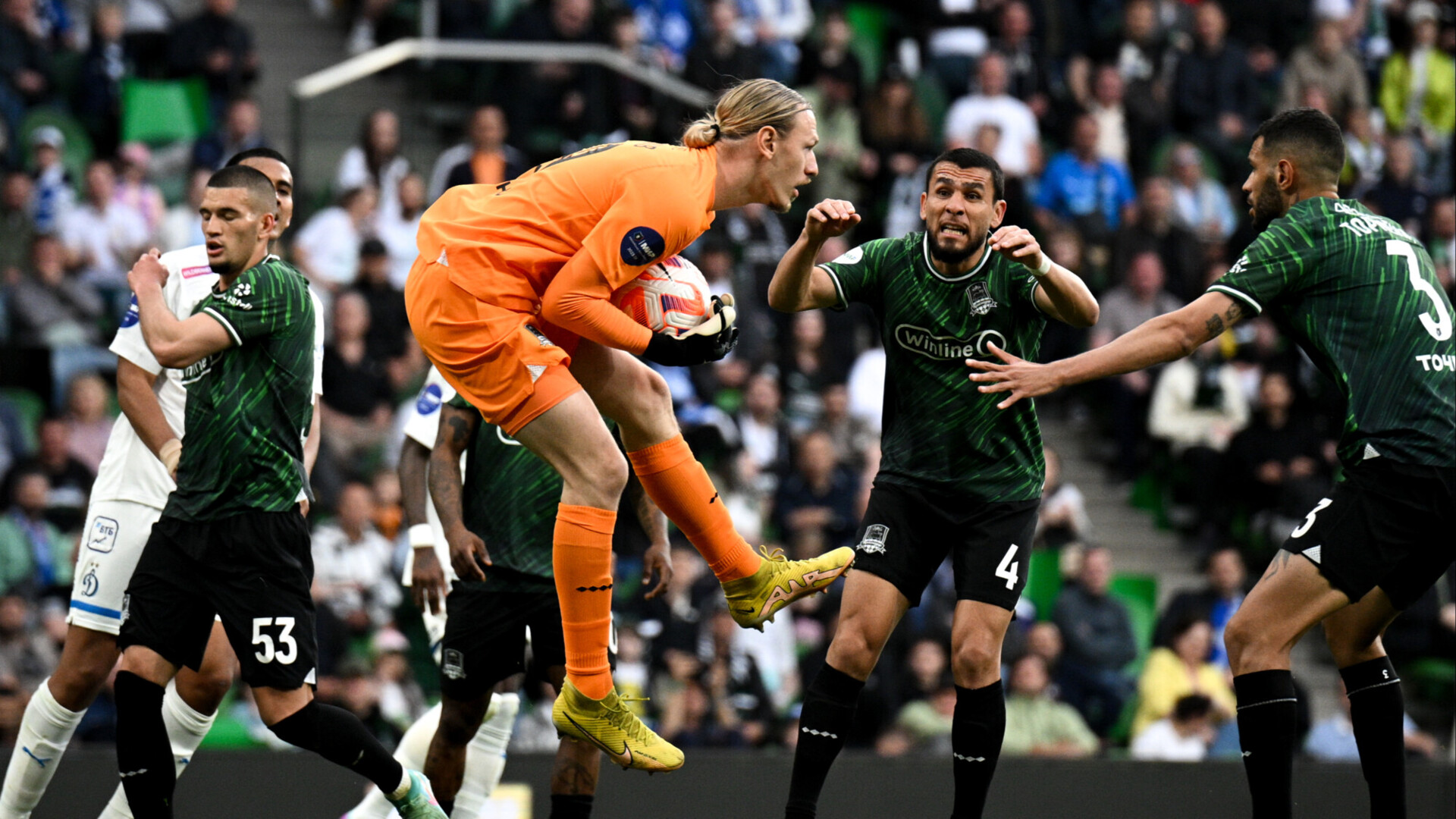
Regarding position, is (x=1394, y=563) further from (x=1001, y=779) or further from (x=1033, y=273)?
(x=1001, y=779)

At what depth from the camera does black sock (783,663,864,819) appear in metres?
6.14

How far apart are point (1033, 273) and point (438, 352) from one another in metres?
2.13

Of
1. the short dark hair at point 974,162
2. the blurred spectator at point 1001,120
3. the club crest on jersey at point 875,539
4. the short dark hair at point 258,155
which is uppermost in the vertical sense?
the blurred spectator at point 1001,120

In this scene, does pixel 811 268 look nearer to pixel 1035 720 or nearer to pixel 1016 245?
pixel 1016 245

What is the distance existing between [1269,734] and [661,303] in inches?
100

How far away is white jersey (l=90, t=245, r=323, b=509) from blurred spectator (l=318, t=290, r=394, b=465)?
4469 mm

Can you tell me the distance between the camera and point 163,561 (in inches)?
239

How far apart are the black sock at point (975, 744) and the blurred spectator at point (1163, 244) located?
25.7 feet

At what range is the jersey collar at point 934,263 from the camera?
6.45 m

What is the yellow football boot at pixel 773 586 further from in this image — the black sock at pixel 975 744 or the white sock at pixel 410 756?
the white sock at pixel 410 756

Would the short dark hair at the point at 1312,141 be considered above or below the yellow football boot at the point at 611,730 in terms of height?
above

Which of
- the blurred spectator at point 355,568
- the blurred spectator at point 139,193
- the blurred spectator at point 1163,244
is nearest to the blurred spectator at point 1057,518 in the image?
the blurred spectator at point 1163,244

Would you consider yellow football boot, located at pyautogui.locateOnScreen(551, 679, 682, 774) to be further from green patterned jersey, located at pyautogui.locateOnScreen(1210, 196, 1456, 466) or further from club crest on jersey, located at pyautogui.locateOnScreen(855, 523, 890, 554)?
green patterned jersey, located at pyautogui.locateOnScreen(1210, 196, 1456, 466)

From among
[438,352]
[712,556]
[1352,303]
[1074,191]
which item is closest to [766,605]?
[712,556]
